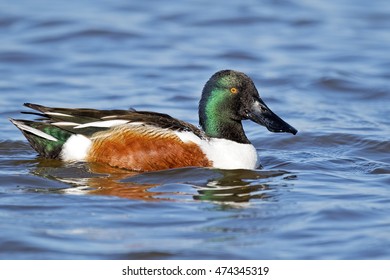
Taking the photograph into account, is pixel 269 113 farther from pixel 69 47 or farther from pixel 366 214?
pixel 69 47

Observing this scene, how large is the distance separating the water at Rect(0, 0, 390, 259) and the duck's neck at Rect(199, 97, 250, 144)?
40 cm

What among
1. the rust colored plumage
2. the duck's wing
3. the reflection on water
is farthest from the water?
the duck's wing

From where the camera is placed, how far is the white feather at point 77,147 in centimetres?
907

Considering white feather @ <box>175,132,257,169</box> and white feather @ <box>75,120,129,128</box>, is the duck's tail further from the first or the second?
white feather @ <box>175,132,257,169</box>

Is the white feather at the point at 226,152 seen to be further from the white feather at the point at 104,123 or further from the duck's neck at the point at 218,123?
the white feather at the point at 104,123

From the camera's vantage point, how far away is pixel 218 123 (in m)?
9.18

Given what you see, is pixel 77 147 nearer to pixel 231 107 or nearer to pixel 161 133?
pixel 161 133

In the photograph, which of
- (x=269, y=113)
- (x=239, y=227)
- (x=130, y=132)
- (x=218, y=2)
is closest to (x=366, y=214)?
(x=239, y=227)

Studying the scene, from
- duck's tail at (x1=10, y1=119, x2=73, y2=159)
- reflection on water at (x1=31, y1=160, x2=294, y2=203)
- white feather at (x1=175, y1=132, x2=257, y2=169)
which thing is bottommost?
reflection on water at (x1=31, y1=160, x2=294, y2=203)

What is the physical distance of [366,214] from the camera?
7.86 meters

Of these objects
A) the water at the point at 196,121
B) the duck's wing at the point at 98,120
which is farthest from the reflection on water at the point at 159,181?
the duck's wing at the point at 98,120

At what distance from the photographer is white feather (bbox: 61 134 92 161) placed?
9.07m

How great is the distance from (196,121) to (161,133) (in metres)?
2.64

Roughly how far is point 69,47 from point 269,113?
6.53 meters
